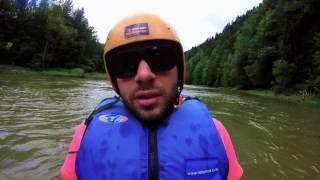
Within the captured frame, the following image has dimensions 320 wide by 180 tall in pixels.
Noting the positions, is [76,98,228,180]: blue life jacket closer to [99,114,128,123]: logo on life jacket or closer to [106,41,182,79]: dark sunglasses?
[99,114,128,123]: logo on life jacket

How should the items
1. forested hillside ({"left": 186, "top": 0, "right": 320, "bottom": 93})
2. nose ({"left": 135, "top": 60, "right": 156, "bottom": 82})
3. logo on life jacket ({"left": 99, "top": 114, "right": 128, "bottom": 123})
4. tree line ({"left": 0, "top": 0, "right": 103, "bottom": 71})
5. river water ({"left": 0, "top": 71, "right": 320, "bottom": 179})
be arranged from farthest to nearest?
tree line ({"left": 0, "top": 0, "right": 103, "bottom": 71}) → forested hillside ({"left": 186, "top": 0, "right": 320, "bottom": 93}) → river water ({"left": 0, "top": 71, "right": 320, "bottom": 179}) → logo on life jacket ({"left": 99, "top": 114, "right": 128, "bottom": 123}) → nose ({"left": 135, "top": 60, "right": 156, "bottom": 82})

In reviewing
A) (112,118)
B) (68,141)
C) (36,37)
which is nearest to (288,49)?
(68,141)

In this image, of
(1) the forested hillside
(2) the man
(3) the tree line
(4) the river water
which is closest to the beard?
(2) the man

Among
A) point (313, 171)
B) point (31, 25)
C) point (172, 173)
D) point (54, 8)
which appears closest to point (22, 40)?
point (31, 25)

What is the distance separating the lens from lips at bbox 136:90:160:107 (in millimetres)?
2031

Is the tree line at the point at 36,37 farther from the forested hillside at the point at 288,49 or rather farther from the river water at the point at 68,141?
the river water at the point at 68,141

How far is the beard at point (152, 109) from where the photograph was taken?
6.86 feet

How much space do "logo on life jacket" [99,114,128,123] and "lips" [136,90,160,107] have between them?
8.2 inches

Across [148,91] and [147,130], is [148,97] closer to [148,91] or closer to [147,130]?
[148,91]

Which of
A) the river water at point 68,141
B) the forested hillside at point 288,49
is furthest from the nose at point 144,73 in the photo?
the forested hillside at point 288,49

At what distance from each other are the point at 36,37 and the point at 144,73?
195 feet

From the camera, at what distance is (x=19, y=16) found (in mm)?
56531

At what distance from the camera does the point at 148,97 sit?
2.04 meters

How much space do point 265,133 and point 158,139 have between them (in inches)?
349
